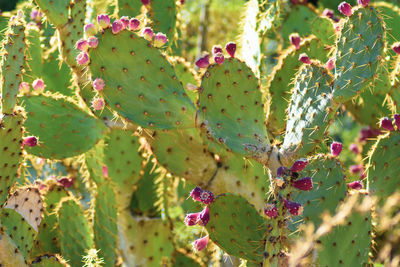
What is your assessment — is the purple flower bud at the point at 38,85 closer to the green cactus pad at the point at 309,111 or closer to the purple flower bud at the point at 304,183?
the green cactus pad at the point at 309,111

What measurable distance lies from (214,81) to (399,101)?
922 mm

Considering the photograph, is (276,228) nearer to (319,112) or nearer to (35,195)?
(319,112)

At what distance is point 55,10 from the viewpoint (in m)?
3.04

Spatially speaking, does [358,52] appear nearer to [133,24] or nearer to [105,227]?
[133,24]

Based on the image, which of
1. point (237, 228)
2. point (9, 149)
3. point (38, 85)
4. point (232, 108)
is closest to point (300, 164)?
point (237, 228)

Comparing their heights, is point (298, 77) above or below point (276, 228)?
above

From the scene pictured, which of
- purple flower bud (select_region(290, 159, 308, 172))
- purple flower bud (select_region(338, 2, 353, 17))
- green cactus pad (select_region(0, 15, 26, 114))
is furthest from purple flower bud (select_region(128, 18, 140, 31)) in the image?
purple flower bud (select_region(290, 159, 308, 172))

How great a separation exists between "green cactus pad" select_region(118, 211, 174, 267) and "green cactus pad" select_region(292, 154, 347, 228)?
1190 millimetres

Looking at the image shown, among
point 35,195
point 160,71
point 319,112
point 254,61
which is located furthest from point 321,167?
point 35,195

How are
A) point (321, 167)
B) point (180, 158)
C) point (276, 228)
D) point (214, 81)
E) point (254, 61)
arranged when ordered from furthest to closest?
point (254, 61)
point (180, 158)
point (214, 81)
point (321, 167)
point (276, 228)

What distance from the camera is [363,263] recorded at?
2549 mm

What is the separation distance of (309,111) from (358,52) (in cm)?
28

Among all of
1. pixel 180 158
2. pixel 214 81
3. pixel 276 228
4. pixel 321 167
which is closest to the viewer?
pixel 276 228

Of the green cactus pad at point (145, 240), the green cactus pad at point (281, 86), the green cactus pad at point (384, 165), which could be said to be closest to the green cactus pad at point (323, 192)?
the green cactus pad at point (384, 165)
